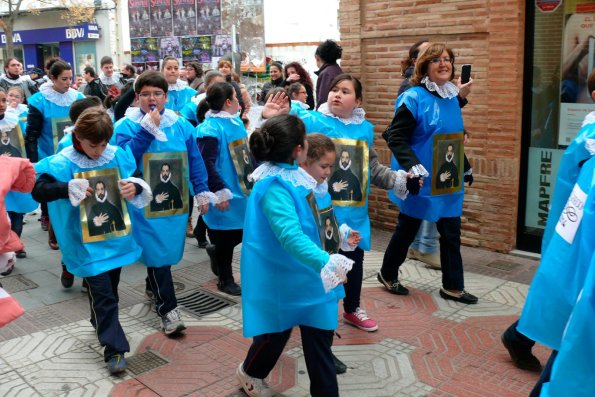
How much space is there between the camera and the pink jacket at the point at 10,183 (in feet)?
9.36

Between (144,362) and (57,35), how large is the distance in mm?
32605

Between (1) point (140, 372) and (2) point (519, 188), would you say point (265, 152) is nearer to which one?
(1) point (140, 372)

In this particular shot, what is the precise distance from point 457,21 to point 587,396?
16.9 ft

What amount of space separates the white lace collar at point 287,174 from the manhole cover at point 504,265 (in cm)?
339

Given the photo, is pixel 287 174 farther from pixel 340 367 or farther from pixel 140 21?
pixel 140 21

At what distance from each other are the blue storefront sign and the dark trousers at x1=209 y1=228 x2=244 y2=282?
2859 centimetres

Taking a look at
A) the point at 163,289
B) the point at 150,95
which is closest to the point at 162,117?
the point at 150,95

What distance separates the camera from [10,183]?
293 cm

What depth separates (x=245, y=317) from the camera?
344 cm

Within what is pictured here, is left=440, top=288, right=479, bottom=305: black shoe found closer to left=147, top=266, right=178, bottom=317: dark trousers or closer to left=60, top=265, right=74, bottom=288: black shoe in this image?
left=147, top=266, right=178, bottom=317: dark trousers

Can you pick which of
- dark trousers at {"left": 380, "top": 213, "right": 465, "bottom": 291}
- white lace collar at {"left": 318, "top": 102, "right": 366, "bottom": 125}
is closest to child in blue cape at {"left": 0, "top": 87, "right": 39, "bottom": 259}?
white lace collar at {"left": 318, "top": 102, "right": 366, "bottom": 125}

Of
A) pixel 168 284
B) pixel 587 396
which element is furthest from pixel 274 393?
pixel 587 396

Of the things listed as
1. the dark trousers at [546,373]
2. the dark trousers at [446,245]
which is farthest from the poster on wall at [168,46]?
the dark trousers at [546,373]

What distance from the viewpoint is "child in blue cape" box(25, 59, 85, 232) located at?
7.12 m
